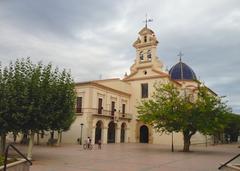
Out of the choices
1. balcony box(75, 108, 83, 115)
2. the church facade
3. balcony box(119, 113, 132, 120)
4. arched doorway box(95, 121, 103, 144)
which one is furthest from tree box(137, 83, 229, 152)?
balcony box(119, 113, 132, 120)

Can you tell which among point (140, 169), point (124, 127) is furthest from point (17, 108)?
point (124, 127)

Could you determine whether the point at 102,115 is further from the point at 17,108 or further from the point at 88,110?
the point at 17,108

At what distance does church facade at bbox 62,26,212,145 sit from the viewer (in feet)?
123

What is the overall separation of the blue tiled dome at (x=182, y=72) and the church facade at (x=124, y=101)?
408 mm

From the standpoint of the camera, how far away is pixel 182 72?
51.9 metres

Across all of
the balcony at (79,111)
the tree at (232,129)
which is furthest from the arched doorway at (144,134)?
the tree at (232,129)

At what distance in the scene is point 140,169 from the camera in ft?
47.0

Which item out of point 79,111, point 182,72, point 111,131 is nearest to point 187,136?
point 79,111

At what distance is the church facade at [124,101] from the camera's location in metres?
37.6

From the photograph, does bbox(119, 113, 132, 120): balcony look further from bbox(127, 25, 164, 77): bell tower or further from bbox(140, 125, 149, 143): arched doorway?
bbox(127, 25, 164, 77): bell tower

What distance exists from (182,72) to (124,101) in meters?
13.2

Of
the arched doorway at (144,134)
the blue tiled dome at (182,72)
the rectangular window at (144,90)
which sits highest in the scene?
the blue tiled dome at (182,72)

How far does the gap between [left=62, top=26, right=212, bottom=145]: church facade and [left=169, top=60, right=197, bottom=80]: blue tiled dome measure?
408mm

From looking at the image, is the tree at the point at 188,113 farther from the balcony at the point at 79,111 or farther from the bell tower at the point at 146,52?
the bell tower at the point at 146,52
